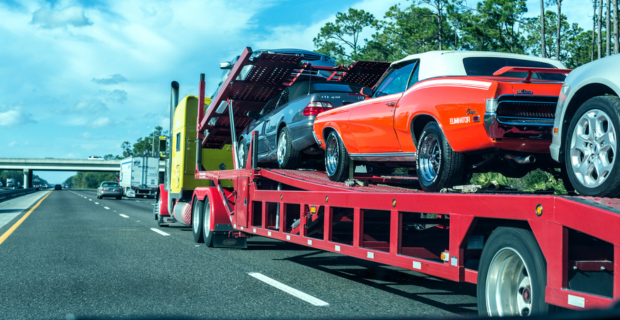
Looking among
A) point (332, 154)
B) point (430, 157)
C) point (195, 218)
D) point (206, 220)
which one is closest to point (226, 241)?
point (206, 220)

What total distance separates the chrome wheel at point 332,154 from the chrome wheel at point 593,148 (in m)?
3.69

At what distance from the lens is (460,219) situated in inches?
170

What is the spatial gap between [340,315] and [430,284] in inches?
88.7

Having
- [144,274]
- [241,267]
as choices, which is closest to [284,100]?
[241,267]

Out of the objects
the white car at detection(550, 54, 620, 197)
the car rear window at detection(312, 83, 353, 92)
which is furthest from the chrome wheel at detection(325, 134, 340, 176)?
the white car at detection(550, 54, 620, 197)

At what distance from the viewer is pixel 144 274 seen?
7.38 meters

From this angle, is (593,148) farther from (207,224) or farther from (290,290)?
(207,224)

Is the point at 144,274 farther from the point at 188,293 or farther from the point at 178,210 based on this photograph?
the point at 178,210

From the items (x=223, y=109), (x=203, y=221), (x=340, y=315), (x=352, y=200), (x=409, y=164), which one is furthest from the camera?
(x=223, y=109)

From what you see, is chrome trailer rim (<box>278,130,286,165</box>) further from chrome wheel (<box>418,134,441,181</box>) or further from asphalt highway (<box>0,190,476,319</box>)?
chrome wheel (<box>418,134,441,181</box>)

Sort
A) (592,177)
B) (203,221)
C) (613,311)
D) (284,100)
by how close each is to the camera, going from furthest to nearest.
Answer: (203,221) < (284,100) < (592,177) < (613,311)

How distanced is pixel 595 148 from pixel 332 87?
5305 millimetres

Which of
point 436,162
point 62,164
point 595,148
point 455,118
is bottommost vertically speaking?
point 62,164

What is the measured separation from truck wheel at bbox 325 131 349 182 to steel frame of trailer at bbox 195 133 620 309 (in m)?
0.46
